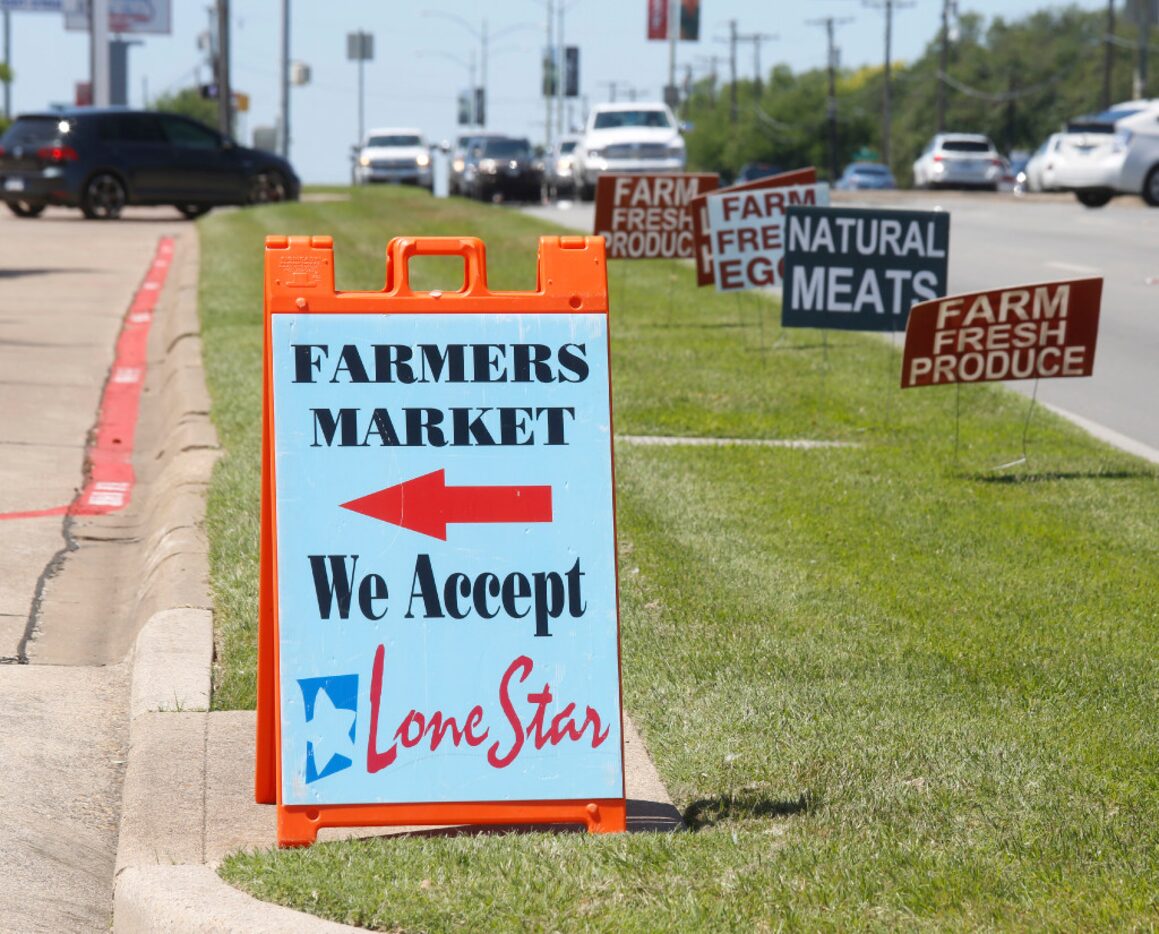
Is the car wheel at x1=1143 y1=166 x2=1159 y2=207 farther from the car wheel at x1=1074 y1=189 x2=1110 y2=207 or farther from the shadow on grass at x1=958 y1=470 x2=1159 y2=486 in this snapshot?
the shadow on grass at x1=958 y1=470 x2=1159 y2=486

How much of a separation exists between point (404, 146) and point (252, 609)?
4413cm

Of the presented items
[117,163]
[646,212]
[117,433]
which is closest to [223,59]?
[117,163]

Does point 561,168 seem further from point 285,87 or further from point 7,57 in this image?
point 7,57

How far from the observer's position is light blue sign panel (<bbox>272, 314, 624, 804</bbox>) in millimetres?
4164

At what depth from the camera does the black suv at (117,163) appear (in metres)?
29.0

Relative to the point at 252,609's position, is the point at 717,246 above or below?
above

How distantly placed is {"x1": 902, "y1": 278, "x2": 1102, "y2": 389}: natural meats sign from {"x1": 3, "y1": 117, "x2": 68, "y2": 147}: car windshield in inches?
915

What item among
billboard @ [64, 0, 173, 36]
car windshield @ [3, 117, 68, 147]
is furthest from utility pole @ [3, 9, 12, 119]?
car windshield @ [3, 117, 68, 147]

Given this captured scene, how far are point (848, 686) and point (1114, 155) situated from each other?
2972cm

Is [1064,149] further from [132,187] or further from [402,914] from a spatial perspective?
[402,914]

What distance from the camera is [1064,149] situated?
33750mm

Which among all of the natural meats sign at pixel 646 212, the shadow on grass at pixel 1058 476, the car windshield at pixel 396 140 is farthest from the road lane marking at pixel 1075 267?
the car windshield at pixel 396 140

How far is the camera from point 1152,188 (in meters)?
33.5

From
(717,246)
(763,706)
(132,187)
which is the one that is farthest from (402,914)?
(132,187)
